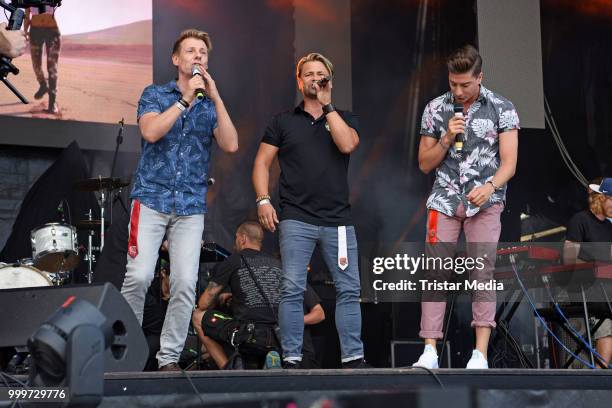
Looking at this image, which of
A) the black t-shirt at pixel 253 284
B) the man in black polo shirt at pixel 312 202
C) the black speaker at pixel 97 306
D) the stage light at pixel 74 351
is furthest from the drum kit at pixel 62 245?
the stage light at pixel 74 351

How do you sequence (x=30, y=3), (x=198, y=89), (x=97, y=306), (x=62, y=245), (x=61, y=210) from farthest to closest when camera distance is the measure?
(x=61, y=210) → (x=62, y=245) → (x=198, y=89) → (x=30, y=3) → (x=97, y=306)

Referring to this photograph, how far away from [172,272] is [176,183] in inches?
16.0

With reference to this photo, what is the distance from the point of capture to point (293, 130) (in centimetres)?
429

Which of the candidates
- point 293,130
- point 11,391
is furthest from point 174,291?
point 11,391

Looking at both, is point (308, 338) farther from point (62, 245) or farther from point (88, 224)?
point (88, 224)

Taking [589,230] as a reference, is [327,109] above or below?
above

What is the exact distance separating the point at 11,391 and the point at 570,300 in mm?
3630

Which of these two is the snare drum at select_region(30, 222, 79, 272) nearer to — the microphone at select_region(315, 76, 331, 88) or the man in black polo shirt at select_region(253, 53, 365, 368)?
the man in black polo shirt at select_region(253, 53, 365, 368)

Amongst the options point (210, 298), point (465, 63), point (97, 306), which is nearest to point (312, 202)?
point (465, 63)

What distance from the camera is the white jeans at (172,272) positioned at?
3.89m

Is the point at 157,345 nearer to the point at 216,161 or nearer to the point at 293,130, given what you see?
the point at 293,130

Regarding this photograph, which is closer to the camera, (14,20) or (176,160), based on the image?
(14,20)

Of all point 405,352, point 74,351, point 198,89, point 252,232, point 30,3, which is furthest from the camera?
point 405,352

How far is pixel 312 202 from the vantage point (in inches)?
164
